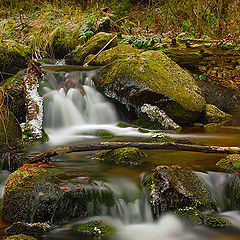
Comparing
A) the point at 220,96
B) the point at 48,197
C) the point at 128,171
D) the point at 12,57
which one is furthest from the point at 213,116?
the point at 48,197

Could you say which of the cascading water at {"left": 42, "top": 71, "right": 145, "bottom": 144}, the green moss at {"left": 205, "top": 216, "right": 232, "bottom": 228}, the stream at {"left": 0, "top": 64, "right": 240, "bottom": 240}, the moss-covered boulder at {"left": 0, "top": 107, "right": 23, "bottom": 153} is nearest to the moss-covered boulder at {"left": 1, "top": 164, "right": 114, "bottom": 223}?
→ the stream at {"left": 0, "top": 64, "right": 240, "bottom": 240}

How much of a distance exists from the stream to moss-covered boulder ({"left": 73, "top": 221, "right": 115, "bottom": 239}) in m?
0.06

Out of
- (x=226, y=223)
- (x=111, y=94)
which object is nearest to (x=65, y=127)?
(x=111, y=94)

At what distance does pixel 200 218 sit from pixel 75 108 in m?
4.32

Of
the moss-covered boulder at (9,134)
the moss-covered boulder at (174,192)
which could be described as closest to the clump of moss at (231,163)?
the moss-covered boulder at (174,192)

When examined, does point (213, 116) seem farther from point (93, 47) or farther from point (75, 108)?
point (93, 47)

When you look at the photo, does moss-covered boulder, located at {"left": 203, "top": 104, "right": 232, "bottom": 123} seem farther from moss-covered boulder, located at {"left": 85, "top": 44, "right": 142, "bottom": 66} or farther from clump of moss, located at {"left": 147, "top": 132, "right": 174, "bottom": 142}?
moss-covered boulder, located at {"left": 85, "top": 44, "right": 142, "bottom": 66}

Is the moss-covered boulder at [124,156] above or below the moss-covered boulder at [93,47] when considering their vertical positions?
below

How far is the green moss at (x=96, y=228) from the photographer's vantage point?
2547mm

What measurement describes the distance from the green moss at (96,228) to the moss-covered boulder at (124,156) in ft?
3.44

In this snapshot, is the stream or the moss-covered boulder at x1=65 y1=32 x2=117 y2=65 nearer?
the stream

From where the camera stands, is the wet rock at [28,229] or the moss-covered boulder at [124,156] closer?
the wet rock at [28,229]

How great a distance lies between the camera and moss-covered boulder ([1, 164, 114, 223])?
8.73 feet

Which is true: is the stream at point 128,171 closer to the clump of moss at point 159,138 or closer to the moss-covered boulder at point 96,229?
the moss-covered boulder at point 96,229
